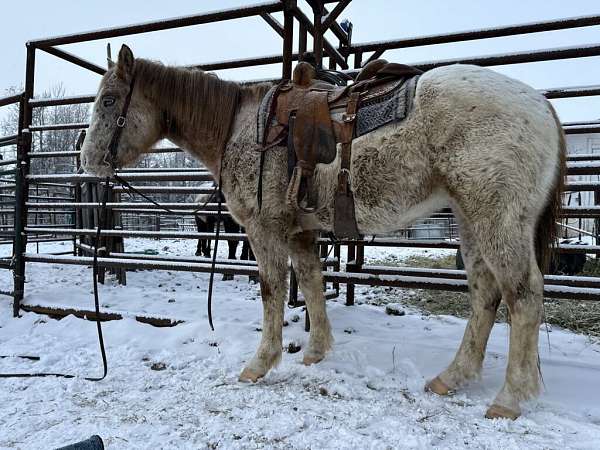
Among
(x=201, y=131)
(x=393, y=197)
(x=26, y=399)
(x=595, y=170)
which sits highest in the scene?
(x=201, y=131)

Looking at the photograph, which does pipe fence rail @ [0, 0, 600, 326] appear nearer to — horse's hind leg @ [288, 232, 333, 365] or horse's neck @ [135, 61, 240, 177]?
horse's hind leg @ [288, 232, 333, 365]

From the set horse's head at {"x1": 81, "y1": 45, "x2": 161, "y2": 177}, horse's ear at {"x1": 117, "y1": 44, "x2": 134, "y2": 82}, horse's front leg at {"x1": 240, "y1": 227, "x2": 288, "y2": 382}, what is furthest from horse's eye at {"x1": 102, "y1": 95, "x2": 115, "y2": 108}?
horse's front leg at {"x1": 240, "y1": 227, "x2": 288, "y2": 382}

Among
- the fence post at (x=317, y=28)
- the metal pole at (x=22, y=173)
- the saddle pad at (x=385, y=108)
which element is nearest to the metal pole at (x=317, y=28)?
the fence post at (x=317, y=28)

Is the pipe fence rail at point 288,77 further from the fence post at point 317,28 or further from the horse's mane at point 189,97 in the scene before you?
the horse's mane at point 189,97

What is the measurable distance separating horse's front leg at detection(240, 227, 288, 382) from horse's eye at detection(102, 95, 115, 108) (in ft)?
4.65

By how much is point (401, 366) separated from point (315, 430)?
104cm

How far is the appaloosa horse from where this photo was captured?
6.89 feet

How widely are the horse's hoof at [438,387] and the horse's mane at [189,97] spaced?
2.20 meters

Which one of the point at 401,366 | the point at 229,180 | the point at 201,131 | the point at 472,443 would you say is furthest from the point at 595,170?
the point at 201,131

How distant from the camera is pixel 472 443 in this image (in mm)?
1880

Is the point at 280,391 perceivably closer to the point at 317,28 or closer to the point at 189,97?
the point at 189,97

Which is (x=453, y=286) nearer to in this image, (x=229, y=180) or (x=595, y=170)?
(x=595, y=170)

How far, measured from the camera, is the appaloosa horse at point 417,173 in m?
2.10

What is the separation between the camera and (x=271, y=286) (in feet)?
9.12
